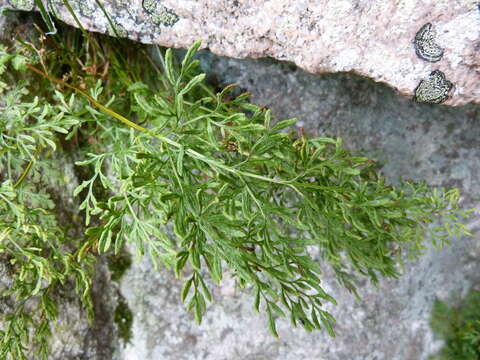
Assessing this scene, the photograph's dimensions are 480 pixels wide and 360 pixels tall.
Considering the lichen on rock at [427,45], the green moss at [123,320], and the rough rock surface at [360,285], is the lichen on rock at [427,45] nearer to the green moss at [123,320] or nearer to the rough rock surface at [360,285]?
the rough rock surface at [360,285]

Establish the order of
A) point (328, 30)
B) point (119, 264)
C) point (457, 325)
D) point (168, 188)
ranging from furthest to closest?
1. point (457, 325)
2. point (119, 264)
3. point (328, 30)
4. point (168, 188)

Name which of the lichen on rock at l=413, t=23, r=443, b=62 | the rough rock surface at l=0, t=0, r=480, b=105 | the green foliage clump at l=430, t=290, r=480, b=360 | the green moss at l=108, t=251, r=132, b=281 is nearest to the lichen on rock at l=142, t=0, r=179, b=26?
the rough rock surface at l=0, t=0, r=480, b=105

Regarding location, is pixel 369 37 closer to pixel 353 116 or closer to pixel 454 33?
pixel 454 33

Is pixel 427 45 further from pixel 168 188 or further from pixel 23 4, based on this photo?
pixel 23 4

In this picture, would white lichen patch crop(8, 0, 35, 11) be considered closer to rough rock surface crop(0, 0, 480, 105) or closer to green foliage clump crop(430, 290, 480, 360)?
rough rock surface crop(0, 0, 480, 105)

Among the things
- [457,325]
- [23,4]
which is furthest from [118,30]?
[457,325]

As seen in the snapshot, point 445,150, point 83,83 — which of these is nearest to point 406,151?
point 445,150
